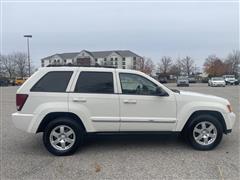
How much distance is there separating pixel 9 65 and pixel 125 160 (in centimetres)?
8032

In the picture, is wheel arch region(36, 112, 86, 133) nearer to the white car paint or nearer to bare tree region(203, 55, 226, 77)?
the white car paint

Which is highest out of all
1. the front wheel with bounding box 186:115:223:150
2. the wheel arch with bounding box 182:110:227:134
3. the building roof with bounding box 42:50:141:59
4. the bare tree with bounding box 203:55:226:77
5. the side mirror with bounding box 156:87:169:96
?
the building roof with bounding box 42:50:141:59

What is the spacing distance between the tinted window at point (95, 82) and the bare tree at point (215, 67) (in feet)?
238

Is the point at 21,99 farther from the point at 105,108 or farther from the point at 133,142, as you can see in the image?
the point at 133,142

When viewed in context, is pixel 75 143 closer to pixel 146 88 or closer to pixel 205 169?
pixel 146 88

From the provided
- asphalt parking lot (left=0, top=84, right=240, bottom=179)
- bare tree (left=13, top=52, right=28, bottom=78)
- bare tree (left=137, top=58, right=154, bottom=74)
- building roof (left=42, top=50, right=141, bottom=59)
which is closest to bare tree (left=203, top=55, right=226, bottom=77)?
bare tree (left=137, top=58, right=154, bottom=74)

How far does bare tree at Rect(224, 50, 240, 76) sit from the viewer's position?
73.2 meters

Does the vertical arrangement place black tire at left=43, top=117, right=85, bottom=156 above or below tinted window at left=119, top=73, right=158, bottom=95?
below

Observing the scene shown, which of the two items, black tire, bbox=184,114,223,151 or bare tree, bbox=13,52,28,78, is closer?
black tire, bbox=184,114,223,151

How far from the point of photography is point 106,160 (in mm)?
4336

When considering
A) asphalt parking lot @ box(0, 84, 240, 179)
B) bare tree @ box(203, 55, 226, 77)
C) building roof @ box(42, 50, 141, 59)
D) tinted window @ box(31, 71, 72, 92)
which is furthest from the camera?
building roof @ box(42, 50, 141, 59)

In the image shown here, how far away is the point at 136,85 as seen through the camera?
Result: 191 inches

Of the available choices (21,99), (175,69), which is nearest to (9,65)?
(175,69)

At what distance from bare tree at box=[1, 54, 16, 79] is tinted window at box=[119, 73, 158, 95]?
77564 millimetres
